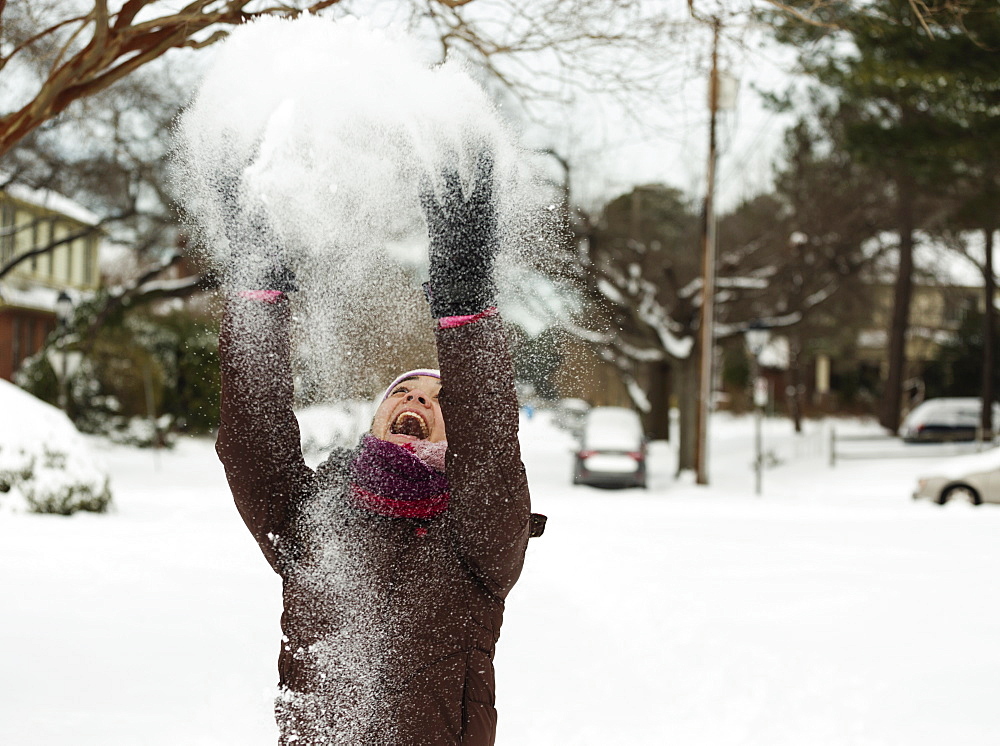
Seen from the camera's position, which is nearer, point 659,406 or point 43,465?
point 43,465

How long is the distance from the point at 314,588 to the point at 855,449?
29247 millimetres

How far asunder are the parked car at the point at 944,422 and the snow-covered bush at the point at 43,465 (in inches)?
1015

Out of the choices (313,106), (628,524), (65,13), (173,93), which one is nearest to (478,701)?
(313,106)

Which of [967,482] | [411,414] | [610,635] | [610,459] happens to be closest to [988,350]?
[610,459]

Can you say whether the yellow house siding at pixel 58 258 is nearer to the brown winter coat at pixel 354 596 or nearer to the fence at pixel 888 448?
the fence at pixel 888 448

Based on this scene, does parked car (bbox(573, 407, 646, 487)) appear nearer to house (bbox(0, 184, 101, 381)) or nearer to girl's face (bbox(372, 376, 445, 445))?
girl's face (bbox(372, 376, 445, 445))

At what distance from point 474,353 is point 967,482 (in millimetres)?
15339

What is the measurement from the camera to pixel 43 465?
10.6m

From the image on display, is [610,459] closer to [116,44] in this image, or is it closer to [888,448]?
[888,448]

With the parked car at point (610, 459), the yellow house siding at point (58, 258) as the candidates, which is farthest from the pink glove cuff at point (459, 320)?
the yellow house siding at point (58, 258)

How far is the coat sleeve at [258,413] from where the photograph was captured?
1.93 m

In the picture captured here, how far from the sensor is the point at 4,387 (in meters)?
11.3

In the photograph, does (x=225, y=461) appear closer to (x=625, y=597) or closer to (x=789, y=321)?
(x=625, y=597)

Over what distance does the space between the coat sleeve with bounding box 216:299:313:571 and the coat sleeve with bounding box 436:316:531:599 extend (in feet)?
1.24
